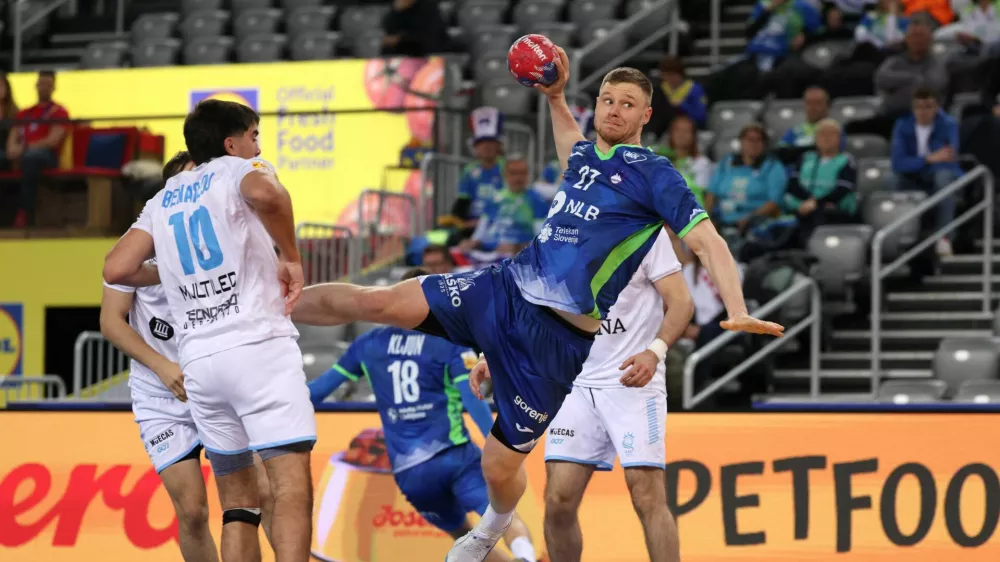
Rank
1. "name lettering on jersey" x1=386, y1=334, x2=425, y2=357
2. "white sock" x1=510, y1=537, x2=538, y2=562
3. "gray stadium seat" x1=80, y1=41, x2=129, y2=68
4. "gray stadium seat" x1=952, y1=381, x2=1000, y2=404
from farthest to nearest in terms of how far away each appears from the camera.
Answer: "gray stadium seat" x1=80, y1=41, x2=129, y2=68, "gray stadium seat" x1=952, y1=381, x2=1000, y2=404, "name lettering on jersey" x1=386, y1=334, x2=425, y2=357, "white sock" x1=510, y1=537, x2=538, y2=562

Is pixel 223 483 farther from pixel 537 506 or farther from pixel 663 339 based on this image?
pixel 537 506

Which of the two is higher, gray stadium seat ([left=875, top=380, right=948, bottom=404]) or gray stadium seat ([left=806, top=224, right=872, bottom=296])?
gray stadium seat ([left=806, top=224, right=872, bottom=296])

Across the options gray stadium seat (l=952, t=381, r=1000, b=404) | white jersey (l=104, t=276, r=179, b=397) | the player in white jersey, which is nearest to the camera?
the player in white jersey

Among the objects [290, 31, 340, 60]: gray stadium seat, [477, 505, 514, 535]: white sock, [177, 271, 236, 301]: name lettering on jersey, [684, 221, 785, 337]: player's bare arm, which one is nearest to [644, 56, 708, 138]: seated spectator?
[290, 31, 340, 60]: gray stadium seat

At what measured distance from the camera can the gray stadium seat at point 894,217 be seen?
1255 centimetres

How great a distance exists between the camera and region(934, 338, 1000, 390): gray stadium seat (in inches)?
430

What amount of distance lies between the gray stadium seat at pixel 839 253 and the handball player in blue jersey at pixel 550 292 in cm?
588

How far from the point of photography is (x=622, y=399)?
7.51 meters

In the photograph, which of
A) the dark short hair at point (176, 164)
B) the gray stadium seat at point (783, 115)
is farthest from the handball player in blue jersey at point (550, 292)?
the gray stadium seat at point (783, 115)

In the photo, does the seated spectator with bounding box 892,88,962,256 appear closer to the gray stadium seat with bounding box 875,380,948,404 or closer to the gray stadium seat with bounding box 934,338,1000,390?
the gray stadium seat with bounding box 934,338,1000,390

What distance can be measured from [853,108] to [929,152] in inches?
65.5

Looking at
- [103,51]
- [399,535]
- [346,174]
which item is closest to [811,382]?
[399,535]

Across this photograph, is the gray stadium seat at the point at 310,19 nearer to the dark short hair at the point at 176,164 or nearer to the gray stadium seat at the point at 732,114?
the gray stadium seat at the point at 732,114

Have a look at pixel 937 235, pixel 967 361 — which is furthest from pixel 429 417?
pixel 937 235
